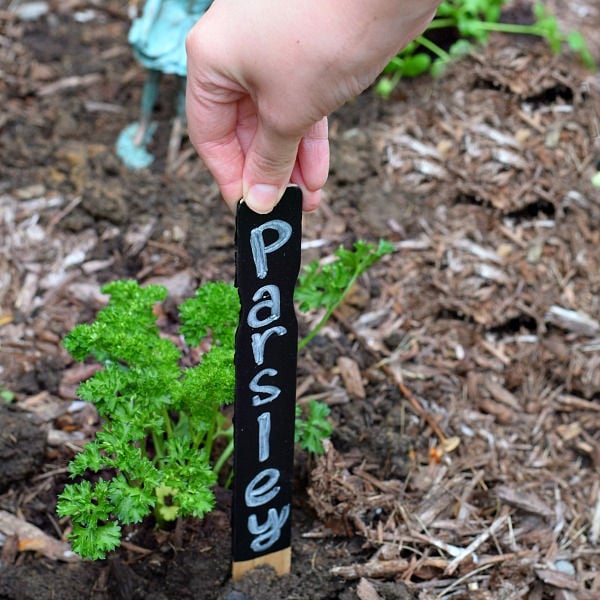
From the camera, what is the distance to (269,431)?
181 centimetres

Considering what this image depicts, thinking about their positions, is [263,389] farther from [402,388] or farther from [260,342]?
[402,388]

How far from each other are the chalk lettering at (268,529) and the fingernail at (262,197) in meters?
0.75

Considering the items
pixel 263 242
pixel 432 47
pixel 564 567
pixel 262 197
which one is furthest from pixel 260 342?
pixel 432 47

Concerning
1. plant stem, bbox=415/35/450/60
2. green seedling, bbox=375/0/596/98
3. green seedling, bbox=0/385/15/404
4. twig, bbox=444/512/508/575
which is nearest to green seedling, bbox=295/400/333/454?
twig, bbox=444/512/508/575

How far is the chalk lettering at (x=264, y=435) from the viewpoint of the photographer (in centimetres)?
179

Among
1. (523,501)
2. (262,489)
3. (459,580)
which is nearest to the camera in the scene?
(262,489)

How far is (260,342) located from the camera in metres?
1.72

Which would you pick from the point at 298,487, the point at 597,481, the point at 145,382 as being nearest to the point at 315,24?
the point at 145,382

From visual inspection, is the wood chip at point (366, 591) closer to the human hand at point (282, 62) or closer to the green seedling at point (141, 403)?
the green seedling at point (141, 403)

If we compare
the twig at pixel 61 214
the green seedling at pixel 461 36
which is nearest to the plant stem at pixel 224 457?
the twig at pixel 61 214

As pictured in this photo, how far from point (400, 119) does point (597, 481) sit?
1.80 m

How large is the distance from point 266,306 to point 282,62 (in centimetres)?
57

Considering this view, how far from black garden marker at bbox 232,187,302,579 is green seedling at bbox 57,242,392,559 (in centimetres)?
8

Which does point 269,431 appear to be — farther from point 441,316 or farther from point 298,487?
point 441,316
